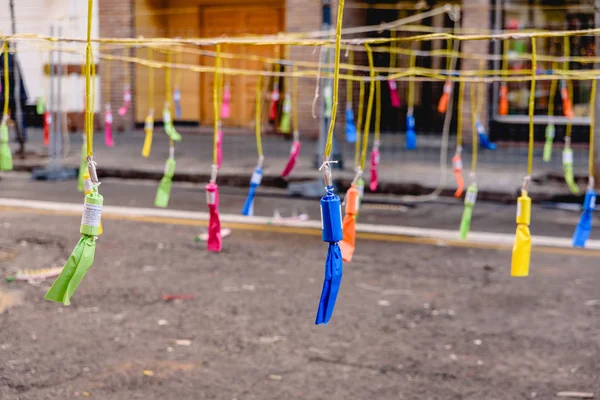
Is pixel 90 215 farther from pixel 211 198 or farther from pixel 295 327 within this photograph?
pixel 295 327

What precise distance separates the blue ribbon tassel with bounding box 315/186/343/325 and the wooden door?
15.7m

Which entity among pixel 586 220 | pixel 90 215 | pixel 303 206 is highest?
pixel 90 215

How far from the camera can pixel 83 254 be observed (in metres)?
2.37

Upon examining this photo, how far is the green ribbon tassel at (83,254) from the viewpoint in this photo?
2.36 meters

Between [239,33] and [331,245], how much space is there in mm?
16337

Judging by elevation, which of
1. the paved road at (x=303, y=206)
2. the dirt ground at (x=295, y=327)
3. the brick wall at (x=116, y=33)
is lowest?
the paved road at (x=303, y=206)

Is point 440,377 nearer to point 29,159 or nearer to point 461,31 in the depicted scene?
point 29,159

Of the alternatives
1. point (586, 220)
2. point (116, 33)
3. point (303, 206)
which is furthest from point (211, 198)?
point (116, 33)

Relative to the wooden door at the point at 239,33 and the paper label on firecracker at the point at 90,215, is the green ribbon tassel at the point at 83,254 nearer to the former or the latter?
the paper label on firecracker at the point at 90,215

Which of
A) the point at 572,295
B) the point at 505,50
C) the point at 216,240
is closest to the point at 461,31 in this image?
the point at 505,50

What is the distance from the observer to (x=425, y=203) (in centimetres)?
1041

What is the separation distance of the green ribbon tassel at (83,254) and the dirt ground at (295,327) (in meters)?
1.64

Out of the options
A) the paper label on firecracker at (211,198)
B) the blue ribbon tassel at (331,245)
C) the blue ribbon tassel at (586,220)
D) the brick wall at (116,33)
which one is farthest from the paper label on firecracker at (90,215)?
the brick wall at (116,33)

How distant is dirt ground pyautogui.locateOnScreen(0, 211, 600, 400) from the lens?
4.12 m
